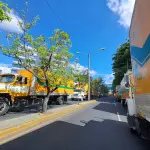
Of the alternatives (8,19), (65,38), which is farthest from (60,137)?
(65,38)

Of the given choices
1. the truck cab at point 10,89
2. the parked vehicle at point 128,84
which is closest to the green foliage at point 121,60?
the parked vehicle at point 128,84

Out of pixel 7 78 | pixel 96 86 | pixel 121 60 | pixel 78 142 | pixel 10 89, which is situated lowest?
pixel 78 142

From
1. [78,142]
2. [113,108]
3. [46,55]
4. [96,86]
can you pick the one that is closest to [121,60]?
[113,108]

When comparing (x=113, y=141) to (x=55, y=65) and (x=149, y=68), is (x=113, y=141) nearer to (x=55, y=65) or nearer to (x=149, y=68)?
(x=149, y=68)

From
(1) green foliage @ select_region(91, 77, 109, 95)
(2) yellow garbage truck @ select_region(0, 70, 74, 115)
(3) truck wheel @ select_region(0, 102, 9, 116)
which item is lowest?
(3) truck wheel @ select_region(0, 102, 9, 116)

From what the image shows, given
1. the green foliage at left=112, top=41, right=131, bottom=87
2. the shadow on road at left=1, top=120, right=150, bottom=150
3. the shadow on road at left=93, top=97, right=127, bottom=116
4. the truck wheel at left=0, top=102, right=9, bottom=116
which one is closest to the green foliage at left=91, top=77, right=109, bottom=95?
the green foliage at left=112, top=41, right=131, bottom=87

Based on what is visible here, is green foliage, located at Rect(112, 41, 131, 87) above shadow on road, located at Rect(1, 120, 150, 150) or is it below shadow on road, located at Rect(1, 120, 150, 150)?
above

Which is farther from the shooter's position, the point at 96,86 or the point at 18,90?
the point at 96,86

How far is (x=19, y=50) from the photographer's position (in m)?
14.4

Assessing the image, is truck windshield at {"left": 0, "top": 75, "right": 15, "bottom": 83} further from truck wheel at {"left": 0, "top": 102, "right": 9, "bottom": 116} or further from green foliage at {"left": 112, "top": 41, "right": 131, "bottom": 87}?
green foliage at {"left": 112, "top": 41, "right": 131, "bottom": 87}

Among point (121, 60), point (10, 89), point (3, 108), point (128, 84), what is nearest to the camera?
point (128, 84)

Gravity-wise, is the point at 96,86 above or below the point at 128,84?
above

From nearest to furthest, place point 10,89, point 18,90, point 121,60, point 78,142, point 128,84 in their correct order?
point 78,142 < point 128,84 < point 10,89 < point 18,90 < point 121,60

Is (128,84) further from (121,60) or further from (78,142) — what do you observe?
(121,60)
